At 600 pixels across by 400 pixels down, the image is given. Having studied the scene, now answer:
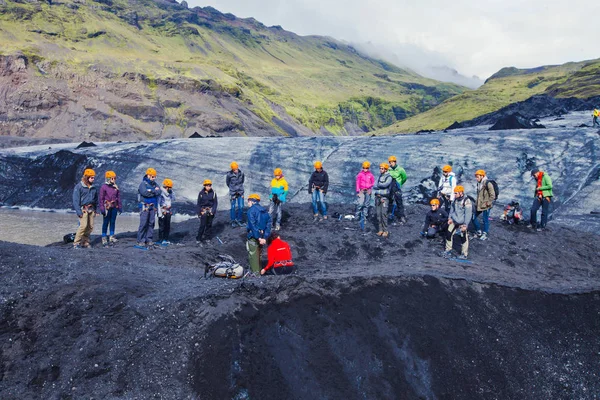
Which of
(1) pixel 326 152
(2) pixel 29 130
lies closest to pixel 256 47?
(2) pixel 29 130

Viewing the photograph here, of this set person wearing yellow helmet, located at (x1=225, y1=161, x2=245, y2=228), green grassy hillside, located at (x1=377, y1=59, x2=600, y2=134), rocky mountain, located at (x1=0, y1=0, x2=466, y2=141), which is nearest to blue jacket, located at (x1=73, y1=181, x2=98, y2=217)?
person wearing yellow helmet, located at (x1=225, y1=161, x2=245, y2=228)

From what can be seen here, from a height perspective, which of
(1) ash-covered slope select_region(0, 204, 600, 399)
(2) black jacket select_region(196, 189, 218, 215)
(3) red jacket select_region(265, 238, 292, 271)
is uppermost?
(2) black jacket select_region(196, 189, 218, 215)

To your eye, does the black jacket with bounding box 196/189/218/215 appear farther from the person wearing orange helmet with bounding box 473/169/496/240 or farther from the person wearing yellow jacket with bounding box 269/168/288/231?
the person wearing orange helmet with bounding box 473/169/496/240

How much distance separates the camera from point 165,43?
4596 inches

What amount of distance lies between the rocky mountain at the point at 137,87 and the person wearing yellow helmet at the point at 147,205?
2054 inches

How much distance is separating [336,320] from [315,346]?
0.61 metres

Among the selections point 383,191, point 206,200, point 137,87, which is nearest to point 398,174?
point 383,191

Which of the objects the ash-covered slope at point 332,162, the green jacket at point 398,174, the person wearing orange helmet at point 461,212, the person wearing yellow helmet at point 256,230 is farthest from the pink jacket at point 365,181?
the ash-covered slope at point 332,162

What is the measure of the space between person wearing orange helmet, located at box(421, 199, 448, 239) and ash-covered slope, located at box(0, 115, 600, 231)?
6921mm

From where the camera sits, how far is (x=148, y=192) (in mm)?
11156

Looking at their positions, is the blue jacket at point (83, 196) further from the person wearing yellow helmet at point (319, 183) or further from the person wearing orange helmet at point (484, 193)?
the person wearing orange helmet at point (484, 193)

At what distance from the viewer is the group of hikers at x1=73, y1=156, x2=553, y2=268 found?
10.6 meters

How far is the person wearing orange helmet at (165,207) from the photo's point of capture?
1186 cm

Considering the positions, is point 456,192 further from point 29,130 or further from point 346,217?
point 29,130
